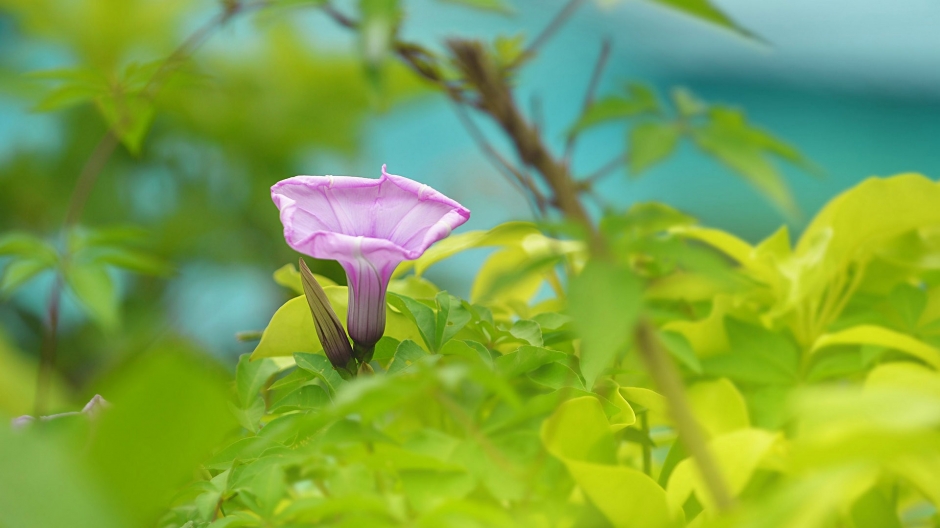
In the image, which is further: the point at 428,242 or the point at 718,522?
the point at 428,242

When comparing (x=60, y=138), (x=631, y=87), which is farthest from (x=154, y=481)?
(x=60, y=138)

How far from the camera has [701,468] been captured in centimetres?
12

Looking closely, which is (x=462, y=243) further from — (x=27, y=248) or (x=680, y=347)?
(x=27, y=248)

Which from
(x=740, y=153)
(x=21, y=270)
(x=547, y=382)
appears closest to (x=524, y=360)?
(x=547, y=382)

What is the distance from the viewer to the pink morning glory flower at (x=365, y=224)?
216 mm

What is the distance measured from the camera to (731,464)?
19cm

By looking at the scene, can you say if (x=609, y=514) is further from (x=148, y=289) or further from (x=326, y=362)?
(x=148, y=289)

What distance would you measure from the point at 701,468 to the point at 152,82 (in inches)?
12.7

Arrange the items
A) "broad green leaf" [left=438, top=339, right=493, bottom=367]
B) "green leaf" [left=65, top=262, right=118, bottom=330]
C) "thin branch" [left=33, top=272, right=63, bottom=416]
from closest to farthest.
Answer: "broad green leaf" [left=438, top=339, right=493, bottom=367] < "thin branch" [left=33, top=272, right=63, bottom=416] < "green leaf" [left=65, top=262, right=118, bottom=330]

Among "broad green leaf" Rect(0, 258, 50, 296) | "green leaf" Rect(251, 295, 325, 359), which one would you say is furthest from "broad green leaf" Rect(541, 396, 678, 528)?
"broad green leaf" Rect(0, 258, 50, 296)

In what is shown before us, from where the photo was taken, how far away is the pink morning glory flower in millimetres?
216

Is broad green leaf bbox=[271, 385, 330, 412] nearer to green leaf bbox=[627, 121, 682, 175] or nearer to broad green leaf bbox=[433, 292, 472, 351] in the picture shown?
broad green leaf bbox=[433, 292, 472, 351]

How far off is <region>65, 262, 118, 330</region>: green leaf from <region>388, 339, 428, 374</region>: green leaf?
271 millimetres

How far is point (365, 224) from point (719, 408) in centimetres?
15
